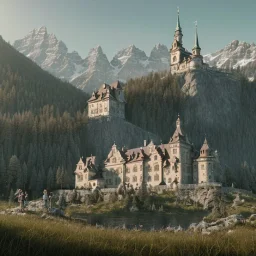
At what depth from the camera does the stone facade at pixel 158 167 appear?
107 metres

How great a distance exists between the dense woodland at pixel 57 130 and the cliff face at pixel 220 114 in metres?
4.24

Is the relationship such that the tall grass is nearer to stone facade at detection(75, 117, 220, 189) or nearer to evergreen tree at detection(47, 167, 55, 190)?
stone facade at detection(75, 117, 220, 189)

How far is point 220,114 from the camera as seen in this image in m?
182

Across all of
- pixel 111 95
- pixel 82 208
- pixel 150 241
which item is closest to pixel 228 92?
pixel 111 95

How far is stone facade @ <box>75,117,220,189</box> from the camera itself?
10719cm

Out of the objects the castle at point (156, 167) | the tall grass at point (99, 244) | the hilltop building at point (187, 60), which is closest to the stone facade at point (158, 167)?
the castle at point (156, 167)

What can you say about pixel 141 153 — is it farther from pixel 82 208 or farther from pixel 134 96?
pixel 134 96

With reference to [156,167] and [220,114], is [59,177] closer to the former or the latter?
[156,167]

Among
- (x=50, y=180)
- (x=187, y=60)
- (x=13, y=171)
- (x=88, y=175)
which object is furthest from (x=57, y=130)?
(x=187, y=60)

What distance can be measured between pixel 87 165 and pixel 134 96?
6983 centimetres

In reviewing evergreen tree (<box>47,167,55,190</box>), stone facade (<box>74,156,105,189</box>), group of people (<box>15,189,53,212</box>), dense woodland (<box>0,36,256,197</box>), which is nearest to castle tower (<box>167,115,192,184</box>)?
dense woodland (<box>0,36,256,197</box>)

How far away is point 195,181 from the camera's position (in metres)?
108

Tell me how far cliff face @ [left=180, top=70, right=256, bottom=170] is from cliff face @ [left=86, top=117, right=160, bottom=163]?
1170 inches

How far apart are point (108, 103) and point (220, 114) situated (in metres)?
57.6
